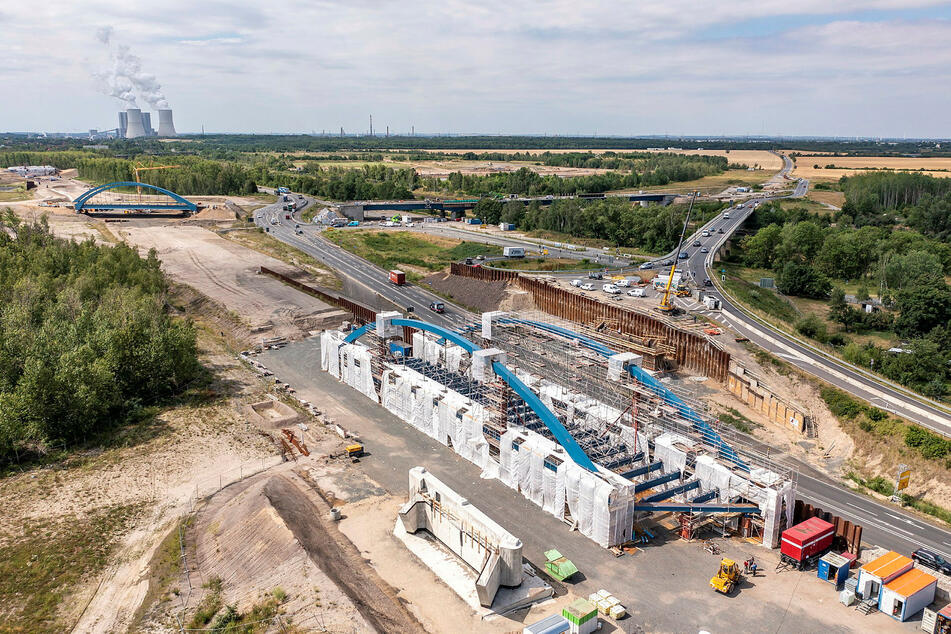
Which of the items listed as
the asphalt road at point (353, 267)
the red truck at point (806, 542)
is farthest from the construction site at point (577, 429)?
the asphalt road at point (353, 267)

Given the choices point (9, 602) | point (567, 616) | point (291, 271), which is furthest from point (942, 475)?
point (291, 271)

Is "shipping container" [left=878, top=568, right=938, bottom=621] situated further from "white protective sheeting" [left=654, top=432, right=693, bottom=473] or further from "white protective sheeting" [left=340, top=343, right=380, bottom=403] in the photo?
"white protective sheeting" [left=340, top=343, right=380, bottom=403]

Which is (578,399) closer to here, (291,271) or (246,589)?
(246,589)

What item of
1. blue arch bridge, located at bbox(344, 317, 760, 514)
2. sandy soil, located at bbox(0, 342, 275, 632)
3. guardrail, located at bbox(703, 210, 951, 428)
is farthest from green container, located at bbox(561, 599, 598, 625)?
guardrail, located at bbox(703, 210, 951, 428)

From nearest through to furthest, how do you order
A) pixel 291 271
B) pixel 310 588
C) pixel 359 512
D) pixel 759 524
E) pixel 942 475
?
pixel 310 588
pixel 759 524
pixel 359 512
pixel 942 475
pixel 291 271

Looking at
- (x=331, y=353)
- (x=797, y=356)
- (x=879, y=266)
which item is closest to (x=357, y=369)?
(x=331, y=353)
